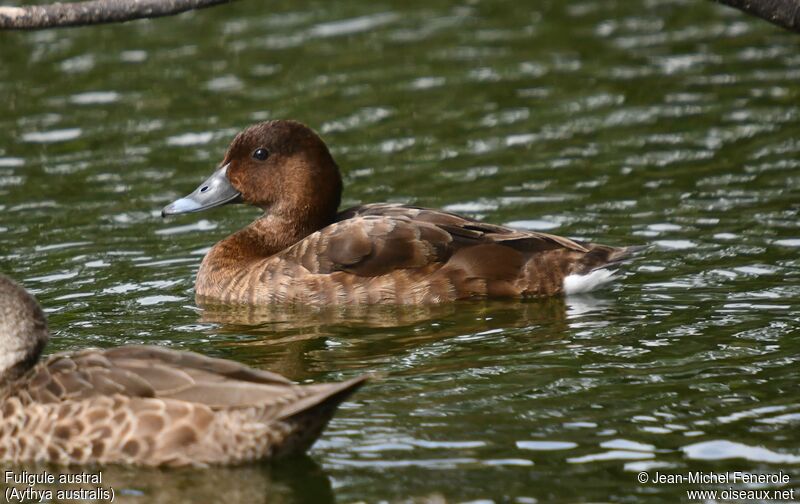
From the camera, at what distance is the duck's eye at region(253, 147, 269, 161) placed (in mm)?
9578

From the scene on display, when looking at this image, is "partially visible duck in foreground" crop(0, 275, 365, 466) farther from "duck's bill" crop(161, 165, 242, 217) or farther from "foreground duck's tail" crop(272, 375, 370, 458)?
"duck's bill" crop(161, 165, 242, 217)

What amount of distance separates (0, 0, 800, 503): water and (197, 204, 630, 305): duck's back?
137mm

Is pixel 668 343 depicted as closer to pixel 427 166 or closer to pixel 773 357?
pixel 773 357

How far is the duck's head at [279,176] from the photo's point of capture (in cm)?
955

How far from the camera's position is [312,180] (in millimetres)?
9555

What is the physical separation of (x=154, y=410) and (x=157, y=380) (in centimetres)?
14

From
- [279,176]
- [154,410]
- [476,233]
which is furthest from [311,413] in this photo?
[279,176]

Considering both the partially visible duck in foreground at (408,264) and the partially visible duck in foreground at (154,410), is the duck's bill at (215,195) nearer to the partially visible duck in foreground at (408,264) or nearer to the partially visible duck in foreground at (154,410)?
the partially visible duck in foreground at (408,264)

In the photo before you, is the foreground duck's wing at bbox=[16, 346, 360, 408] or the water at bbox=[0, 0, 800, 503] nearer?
the foreground duck's wing at bbox=[16, 346, 360, 408]

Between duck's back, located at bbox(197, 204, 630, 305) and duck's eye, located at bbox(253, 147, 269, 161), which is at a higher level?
duck's eye, located at bbox(253, 147, 269, 161)

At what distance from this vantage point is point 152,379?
629 cm

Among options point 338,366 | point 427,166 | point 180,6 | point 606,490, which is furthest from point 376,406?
point 427,166

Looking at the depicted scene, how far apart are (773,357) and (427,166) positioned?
4.76 m

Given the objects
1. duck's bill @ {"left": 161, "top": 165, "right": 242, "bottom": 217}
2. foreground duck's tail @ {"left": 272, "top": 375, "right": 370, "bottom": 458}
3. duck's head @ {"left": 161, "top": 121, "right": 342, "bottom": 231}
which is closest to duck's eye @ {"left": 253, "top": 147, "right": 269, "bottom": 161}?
duck's head @ {"left": 161, "top": 121, "right": 342, "bottom": 231}
